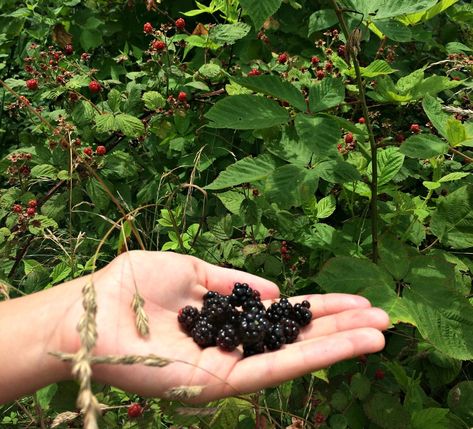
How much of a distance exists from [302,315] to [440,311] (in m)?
0.44

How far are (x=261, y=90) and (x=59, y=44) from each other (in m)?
1.85

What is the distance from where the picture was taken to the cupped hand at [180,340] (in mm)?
1456

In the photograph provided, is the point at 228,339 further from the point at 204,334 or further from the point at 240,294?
the point at 240,294

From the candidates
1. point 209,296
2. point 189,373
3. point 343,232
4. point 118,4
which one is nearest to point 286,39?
point 118,4

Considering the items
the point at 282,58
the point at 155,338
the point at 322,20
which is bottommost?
the point at 155,338

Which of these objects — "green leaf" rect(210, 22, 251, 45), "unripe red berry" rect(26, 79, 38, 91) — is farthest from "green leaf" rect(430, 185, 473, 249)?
"unripe red berry" rect(26, 79, 38, 91)

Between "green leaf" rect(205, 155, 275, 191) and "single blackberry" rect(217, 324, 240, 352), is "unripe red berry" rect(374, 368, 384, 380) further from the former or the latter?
"green leaf" rect(205, 155, 275, 191)

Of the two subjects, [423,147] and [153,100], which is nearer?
[423,147]

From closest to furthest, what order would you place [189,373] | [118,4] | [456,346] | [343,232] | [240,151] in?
1. [189,373]
2. [456,346]
3. [343,232]
4. [240,151]
5. [118,4]

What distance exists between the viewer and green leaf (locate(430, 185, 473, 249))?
7.17 feet

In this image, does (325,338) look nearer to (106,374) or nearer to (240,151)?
(106,374)

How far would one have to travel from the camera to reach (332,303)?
1802 mm

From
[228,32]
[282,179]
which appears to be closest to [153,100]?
[228,32]

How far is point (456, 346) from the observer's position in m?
1.74
